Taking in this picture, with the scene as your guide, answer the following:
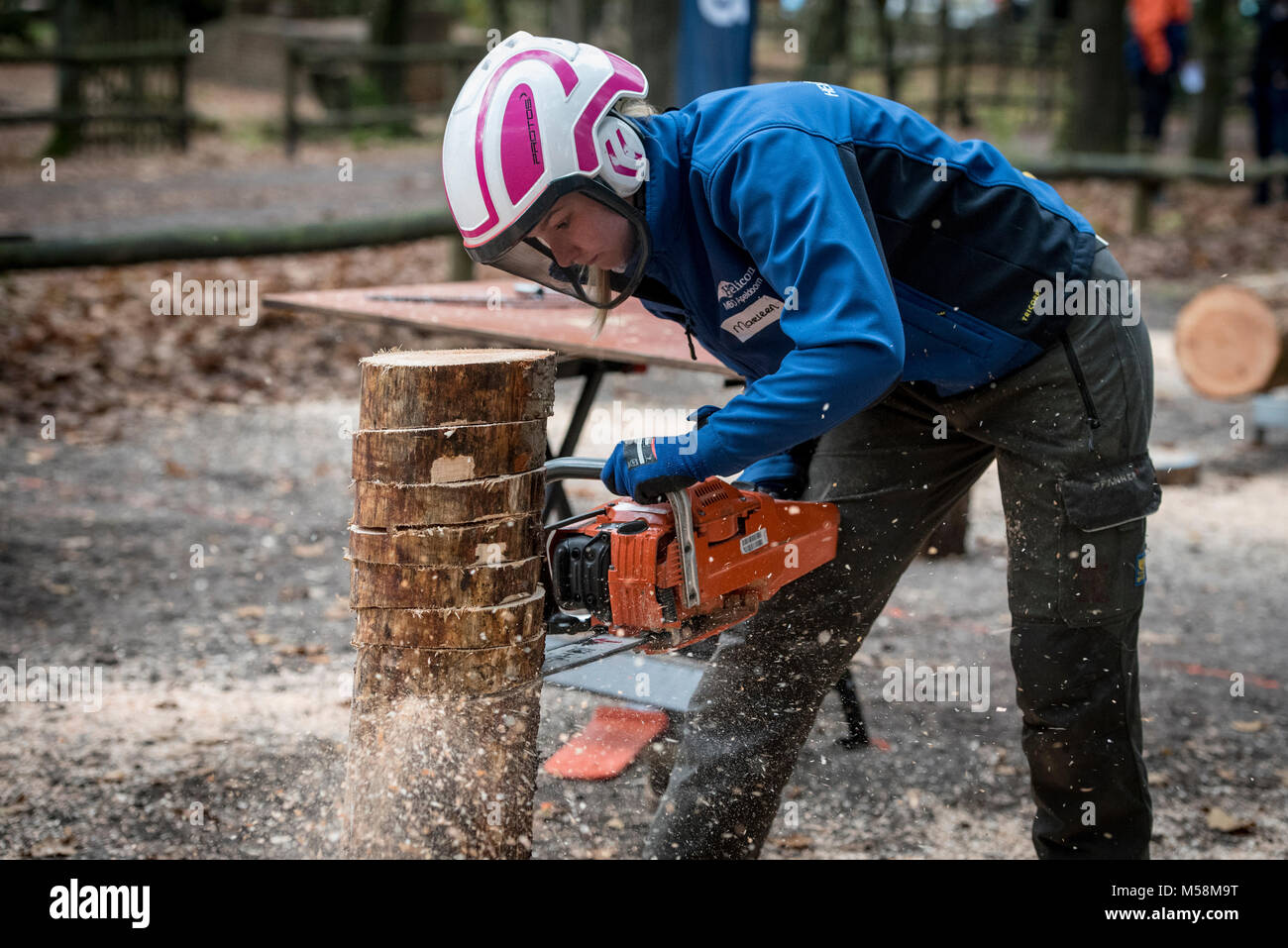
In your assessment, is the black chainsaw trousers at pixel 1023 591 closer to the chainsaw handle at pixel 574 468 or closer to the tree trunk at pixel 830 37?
the chainsaw handle at pixel 574 468

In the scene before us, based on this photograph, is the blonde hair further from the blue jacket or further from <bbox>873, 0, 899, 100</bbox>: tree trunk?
<bbox>873, 0, 899, 100</bbox>: tree trunk

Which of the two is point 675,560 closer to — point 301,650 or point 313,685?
point 313,685

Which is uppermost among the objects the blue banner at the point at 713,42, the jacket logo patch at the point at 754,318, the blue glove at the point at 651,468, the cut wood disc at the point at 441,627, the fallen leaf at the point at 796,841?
the blue banner at the point at 713,42

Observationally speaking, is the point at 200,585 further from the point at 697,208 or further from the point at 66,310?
the point at 66,310

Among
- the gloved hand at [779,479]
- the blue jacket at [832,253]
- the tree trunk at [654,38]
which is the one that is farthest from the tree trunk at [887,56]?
the blue jacket at [832,253]

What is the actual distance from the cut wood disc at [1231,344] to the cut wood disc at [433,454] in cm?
589

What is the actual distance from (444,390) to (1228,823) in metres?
2.35

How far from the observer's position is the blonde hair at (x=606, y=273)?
7.61 feet

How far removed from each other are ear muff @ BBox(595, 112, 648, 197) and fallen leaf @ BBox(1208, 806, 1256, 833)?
2268mm

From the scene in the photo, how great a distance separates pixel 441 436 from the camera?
2264 millimetres

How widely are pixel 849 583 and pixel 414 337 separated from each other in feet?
19.8

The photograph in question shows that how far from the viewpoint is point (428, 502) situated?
7.43 feet

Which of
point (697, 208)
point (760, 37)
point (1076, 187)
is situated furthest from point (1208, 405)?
point (760, 37)

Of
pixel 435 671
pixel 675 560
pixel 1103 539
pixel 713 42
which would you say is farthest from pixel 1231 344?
pixel 435 671
